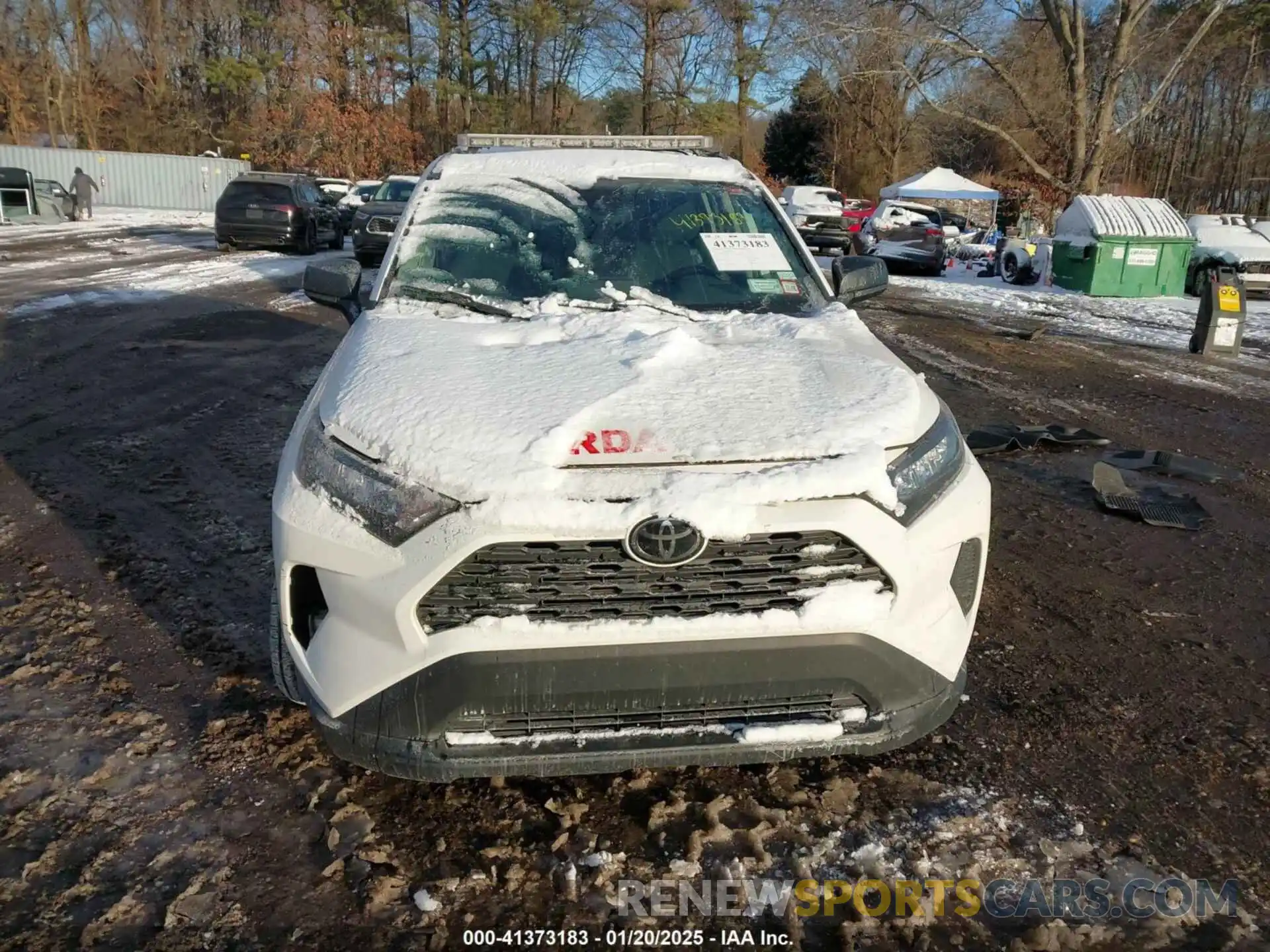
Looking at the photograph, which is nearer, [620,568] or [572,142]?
[620,568]

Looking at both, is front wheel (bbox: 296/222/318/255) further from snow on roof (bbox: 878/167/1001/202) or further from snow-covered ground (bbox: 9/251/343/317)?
snow on roof (bbox: 878/167/1001/202)

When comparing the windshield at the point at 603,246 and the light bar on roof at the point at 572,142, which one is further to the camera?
the light bar on roof at the point at 572,142

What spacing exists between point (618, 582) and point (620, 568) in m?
0.03

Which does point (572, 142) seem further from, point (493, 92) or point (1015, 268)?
point (493, 92)

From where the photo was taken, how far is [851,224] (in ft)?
93.5

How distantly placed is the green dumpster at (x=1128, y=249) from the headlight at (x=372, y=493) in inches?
630

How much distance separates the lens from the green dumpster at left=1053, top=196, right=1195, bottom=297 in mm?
15703

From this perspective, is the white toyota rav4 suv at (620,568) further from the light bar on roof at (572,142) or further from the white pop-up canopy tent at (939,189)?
the white pop-up canopy tent at (939,189)

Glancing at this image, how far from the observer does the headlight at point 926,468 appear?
2406 millimetres

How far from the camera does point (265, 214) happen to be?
63.0 feet

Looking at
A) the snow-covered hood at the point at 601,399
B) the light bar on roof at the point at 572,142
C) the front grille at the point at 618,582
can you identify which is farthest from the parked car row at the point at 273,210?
the front grille at the point at 618,582

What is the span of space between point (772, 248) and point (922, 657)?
2.17 meters

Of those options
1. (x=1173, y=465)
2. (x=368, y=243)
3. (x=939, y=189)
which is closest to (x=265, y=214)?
(x=368, y=243)

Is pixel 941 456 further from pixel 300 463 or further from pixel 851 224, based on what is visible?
pixel 851 224
